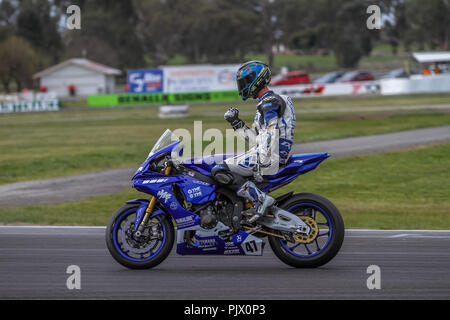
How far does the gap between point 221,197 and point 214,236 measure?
1.38 ft

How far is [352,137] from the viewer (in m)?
23.6

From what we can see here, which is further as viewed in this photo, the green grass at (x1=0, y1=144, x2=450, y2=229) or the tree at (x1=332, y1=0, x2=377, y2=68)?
the tree at (x1=332, y1=0, x2=377, y2=68)

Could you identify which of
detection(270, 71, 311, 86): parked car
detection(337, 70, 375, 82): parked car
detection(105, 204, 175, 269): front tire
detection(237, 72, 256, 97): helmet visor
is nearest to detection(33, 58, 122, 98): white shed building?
detection(270, 71, 311, 86): parked car

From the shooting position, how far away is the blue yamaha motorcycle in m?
6.89

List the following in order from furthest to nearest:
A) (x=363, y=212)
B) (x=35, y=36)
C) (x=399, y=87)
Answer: (x=35, y=36) → (x=399, y=87) → (x=363, y=212)

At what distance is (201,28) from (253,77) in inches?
3214

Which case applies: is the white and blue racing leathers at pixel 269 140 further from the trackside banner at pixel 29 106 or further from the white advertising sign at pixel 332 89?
the trackside banner at pixel 29 106

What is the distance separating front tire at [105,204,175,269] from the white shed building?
6998 cm

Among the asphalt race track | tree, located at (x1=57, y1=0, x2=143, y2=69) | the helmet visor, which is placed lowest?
the asphalt race track

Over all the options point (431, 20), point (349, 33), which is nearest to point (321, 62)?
point (349, 33)

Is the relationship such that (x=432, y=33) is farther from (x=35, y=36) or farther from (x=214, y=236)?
(x=214, y=236)

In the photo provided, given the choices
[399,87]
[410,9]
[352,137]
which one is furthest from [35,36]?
[352,137]

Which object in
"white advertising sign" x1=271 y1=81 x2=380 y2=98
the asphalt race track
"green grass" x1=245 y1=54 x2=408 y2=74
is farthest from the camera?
"green grass" x1=245 y1=54 x2=408 y2=74

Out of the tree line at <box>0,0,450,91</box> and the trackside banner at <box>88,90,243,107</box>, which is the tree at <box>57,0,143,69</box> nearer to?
the tree line at <box>0,0,450,91</box>
